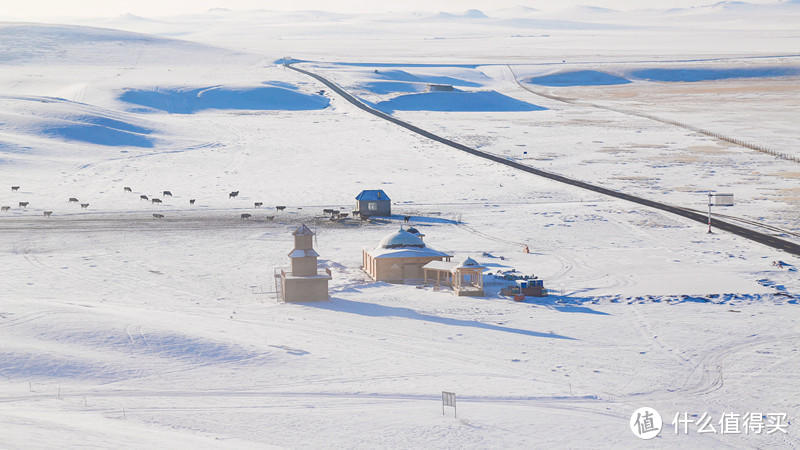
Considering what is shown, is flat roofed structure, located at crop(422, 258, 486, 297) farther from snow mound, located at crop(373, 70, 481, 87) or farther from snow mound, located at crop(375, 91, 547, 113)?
snow mound, located at crop(373, 70, 481, 87)

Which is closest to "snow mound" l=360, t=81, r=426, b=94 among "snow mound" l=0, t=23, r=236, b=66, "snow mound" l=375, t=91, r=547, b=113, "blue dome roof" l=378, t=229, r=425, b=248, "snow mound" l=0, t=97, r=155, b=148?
"snow mound" l=375, t=91, r=547, b=113

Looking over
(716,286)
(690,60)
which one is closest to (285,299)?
(716,286)

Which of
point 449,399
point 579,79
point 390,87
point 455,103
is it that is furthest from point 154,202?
point 579,79

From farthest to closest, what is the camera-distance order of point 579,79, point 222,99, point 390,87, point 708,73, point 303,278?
1. point 708,73
2. point 579,79
3. point 390,87
4. point 222,99
5. point 303,278

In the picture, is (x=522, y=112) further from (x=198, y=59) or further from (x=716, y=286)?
(x=716, y=286)

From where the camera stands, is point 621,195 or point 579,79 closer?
point 621,195

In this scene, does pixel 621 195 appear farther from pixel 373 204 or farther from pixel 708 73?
pixel 708 73

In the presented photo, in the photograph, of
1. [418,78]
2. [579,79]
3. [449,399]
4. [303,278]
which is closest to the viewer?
[449,399]
